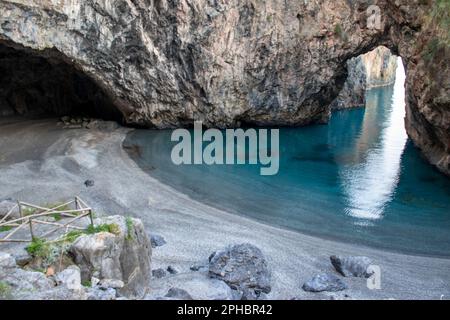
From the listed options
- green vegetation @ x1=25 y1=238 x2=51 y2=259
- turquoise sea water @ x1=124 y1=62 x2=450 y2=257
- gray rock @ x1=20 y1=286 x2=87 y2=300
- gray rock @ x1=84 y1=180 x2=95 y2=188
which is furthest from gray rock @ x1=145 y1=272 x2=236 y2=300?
gray rock @ x1=84 y1=180 x2=95 y2=188

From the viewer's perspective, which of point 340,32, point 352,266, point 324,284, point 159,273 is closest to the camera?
point 324,284

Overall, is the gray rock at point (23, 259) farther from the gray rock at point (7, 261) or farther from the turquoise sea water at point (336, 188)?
the turquoise sea water at point (336, 188)

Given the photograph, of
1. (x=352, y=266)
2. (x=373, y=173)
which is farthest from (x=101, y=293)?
(x=373, y=173)

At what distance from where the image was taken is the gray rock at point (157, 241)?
17672 mm

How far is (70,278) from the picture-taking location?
33.5 ft

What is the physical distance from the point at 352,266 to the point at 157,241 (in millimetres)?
7936

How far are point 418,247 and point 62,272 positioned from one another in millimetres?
15349

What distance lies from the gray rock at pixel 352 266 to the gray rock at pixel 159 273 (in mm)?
6599

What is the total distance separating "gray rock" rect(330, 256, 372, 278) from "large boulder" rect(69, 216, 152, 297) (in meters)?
7.27

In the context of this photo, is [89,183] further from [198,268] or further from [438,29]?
[438,29]

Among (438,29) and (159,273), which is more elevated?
(438,29)

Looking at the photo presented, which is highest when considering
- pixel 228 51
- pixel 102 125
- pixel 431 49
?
pixel 228 51

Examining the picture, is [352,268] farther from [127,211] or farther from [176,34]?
[176,34]
